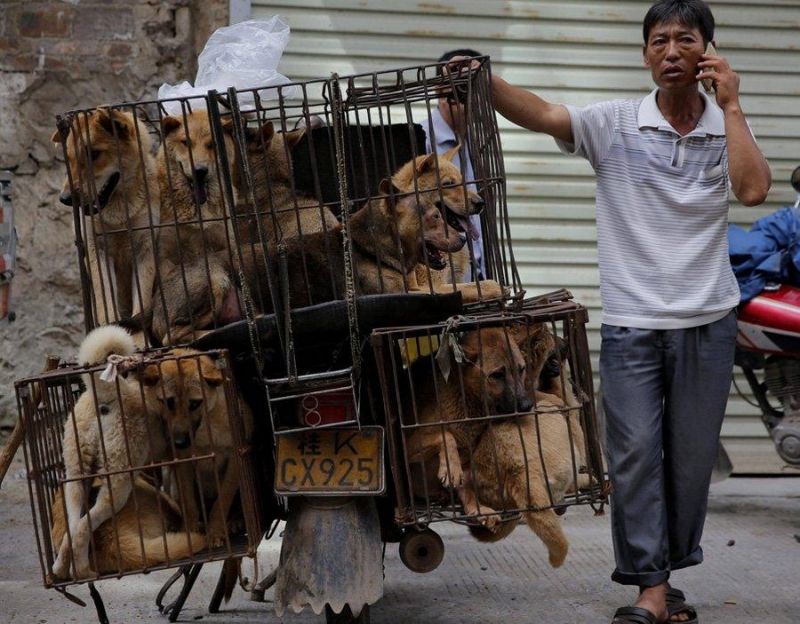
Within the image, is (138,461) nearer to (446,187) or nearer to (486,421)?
(486,421)

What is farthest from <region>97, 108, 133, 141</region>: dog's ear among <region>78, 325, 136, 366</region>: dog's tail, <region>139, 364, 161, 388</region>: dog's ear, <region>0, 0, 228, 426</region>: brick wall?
<region>0, 0, 228, 426</region>: brick wall

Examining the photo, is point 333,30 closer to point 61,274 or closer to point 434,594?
point 61,274

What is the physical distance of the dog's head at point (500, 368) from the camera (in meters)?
3.58

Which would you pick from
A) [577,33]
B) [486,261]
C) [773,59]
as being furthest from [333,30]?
[486,261]

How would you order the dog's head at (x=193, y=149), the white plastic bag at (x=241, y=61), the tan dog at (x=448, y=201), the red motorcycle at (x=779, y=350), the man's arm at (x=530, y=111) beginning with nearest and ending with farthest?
the tan dog at (x=448, y=201) → the man's arm at (x=530, y=111) → the dog's head at (x=193, y=149) → the white plastic bag at (x=241, y=61) → the red motorcycle at (x=779, y=350)

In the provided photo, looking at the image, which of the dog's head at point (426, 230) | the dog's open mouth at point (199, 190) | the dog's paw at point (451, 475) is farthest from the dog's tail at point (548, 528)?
the dog's open mouth at point (199, 190)

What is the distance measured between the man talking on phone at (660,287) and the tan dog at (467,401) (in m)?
0.62

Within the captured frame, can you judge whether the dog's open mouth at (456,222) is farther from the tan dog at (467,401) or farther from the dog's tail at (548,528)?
the dog's tail at (548,528)

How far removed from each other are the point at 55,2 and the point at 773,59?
4617mm

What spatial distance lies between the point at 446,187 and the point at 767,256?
2.62 metres

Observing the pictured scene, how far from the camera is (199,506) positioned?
3.82 meters

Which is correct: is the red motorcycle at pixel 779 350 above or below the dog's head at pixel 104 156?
below

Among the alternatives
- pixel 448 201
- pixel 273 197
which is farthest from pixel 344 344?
pixel 273 197

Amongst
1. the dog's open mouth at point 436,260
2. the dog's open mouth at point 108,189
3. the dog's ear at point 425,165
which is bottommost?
the dog's open mouth at point 436,260
